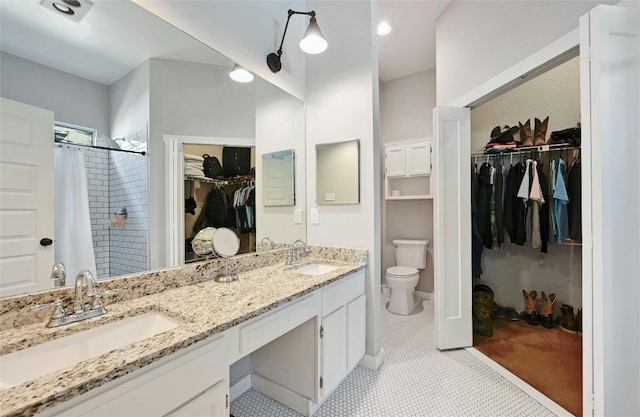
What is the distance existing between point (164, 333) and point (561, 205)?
313cm

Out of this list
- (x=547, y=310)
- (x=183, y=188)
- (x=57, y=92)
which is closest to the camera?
(x=57, y=92)

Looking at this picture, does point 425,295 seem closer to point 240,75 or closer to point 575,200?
point 575,200

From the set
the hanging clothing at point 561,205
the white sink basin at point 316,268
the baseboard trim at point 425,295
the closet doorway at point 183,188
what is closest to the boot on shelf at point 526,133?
the hanging clothing at point 561,205

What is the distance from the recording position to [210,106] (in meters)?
1.60

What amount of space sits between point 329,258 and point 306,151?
3.08ft

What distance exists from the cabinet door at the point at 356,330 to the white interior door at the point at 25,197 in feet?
5.05

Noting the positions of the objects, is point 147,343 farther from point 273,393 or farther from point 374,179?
point 374,179

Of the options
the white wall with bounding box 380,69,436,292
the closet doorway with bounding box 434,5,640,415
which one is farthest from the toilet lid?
the closet doorway with bounding box 434,5,640,415

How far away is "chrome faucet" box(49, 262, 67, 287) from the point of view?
1.00 meters

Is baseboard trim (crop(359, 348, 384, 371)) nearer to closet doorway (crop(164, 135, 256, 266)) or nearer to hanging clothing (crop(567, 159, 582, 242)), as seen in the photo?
closet doorway (crop(164, 135, 256, 266))

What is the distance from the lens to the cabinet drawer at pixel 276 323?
3.60 feet

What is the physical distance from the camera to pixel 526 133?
107 inches

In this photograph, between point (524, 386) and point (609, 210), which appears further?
point (524, 386)

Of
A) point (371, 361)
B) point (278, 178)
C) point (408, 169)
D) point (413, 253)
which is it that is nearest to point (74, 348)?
point (278, 178)
